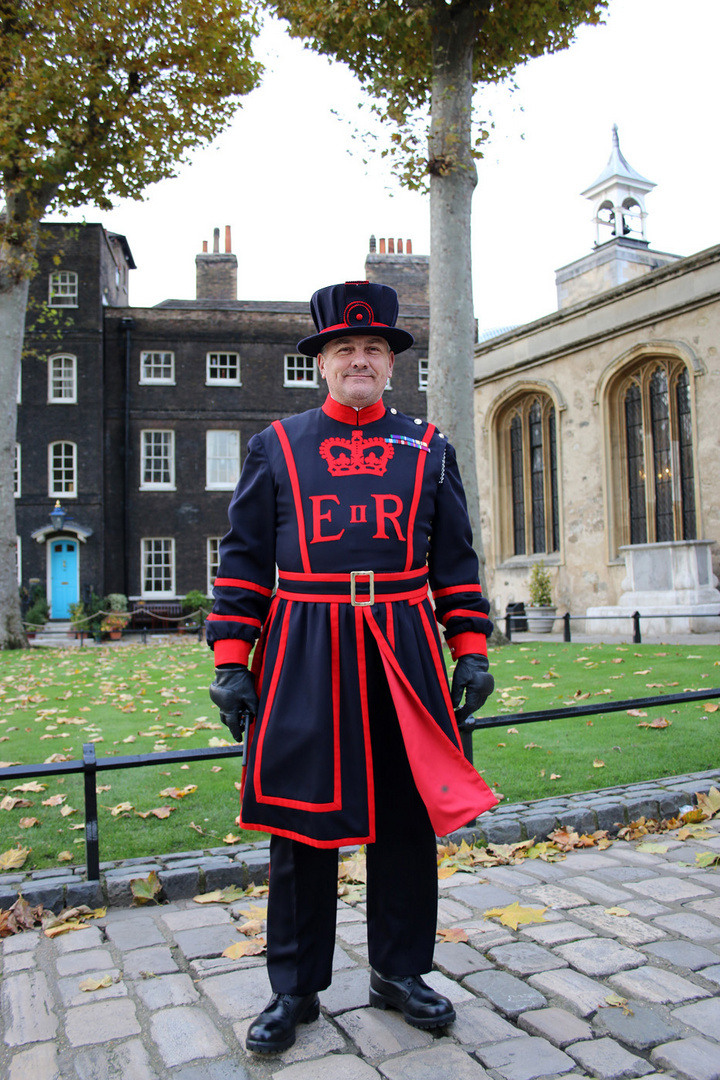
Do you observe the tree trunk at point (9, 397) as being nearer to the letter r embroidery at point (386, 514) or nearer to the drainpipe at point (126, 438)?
the drainpipe at point (126, 438)

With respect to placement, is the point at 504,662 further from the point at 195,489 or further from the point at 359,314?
the point at 195,489

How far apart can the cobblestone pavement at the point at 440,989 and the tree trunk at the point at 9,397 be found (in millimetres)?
14764

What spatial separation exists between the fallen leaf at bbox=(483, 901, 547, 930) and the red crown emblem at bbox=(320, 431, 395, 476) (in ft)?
6.33

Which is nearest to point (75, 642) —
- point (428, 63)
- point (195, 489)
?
point (195, 489)

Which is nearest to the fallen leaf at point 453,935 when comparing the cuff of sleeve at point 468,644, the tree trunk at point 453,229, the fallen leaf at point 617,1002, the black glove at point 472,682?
the fallen leaf at point 617,1002

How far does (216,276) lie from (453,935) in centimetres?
3391

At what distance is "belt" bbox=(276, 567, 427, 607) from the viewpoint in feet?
8.84

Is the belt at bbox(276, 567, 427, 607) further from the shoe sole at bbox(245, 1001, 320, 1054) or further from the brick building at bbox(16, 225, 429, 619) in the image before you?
the brick building at bbox(16, 225, 429, 619)

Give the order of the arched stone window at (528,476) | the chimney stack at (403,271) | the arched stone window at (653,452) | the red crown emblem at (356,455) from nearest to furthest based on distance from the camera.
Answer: the red crown emblem at (356,455), the arched stone window at (653,452), the arched stone window at (528,476), the chimney stack at (403,271)

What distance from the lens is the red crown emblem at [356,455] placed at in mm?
2793

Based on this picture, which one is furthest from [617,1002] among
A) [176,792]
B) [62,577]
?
[62,577]

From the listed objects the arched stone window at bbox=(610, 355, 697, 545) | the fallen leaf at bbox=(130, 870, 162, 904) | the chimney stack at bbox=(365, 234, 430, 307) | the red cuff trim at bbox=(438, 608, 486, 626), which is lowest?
the fallen leaf at bbox=(130, 870, 162, 904)

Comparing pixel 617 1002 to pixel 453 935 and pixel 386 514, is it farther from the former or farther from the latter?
pixel 386 514

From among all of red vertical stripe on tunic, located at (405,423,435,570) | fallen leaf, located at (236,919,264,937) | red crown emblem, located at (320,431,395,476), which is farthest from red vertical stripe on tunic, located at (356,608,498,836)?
fallen leaf, located at (236,919,264,937)
